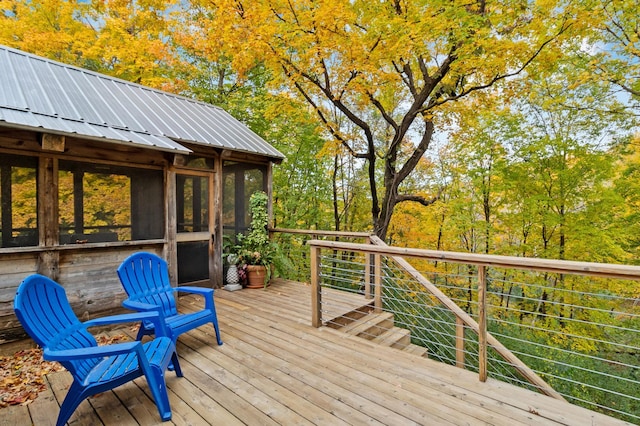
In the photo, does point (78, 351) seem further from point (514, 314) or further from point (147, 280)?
point (514, 314)

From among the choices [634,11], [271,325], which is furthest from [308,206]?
[634,11]

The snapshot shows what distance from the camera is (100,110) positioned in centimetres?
399

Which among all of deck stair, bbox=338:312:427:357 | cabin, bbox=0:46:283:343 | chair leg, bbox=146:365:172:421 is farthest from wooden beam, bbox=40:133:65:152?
deck stair, bbox=338:312:427:357

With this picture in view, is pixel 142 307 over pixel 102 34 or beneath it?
beneath

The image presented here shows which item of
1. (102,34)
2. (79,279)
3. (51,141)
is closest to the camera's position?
(51,141)

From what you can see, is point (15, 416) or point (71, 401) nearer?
point (71, 401)

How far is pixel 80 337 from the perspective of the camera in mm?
2164

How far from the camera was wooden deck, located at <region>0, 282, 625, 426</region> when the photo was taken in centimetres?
206

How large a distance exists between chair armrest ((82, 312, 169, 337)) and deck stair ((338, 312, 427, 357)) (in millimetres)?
2037

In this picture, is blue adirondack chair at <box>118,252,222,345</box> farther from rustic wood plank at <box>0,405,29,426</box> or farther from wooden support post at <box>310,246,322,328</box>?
wooden support post at <box>310,246,322,328</box>

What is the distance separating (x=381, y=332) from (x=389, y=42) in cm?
521

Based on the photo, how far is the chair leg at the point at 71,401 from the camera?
1881 mm

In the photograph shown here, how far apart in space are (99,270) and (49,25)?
8.17 meters

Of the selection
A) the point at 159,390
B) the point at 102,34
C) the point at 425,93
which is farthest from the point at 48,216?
the point at 102,34
